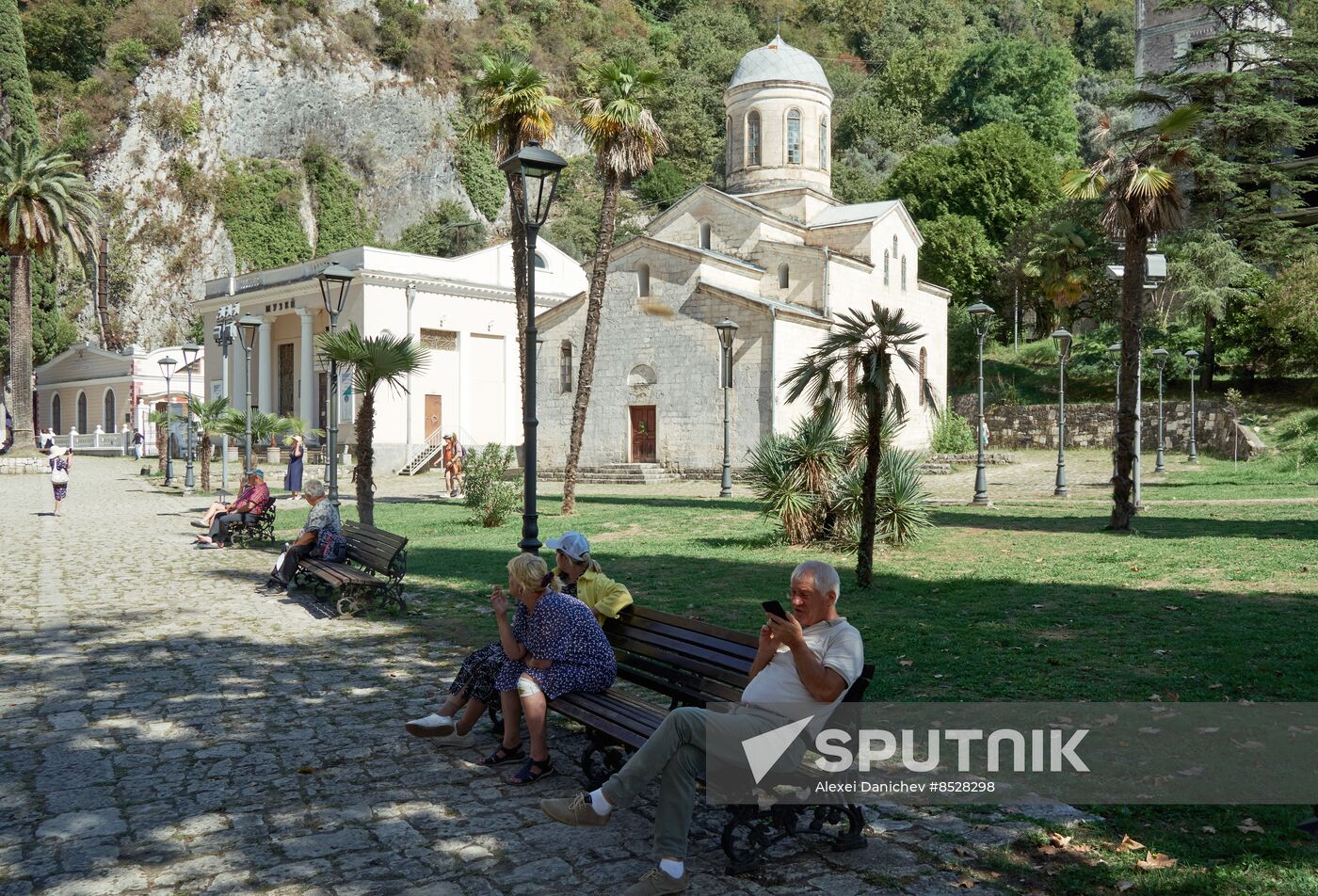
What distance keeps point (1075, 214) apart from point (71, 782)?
4410cm

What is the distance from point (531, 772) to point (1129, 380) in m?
13.9

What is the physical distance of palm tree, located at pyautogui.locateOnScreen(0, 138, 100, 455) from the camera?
37.2 metres

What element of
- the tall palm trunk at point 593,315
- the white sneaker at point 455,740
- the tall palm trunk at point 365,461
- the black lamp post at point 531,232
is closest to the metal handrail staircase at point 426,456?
the tall palm trunk at point 593,315

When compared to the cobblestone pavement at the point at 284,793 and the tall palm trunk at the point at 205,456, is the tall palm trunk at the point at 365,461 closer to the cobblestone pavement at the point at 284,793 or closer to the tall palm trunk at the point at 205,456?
the cobblestone pavement at the point at 284,793

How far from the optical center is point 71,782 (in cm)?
498

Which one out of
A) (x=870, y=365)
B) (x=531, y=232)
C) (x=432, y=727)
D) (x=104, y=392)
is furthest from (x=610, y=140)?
(x=104, y=392)

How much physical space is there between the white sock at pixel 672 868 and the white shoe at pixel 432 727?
91.6 inches

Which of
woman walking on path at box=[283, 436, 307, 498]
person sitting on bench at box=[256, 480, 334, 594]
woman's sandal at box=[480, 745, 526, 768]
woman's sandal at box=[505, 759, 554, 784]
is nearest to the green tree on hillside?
woman walking on path at box=[283, 436, 307, 498]

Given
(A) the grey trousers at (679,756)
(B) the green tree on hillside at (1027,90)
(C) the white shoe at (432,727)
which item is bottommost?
(C) the white shoe at (432,727)

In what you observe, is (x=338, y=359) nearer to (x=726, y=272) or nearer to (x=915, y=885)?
(x=915, y=885)

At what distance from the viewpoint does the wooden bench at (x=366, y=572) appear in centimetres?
988

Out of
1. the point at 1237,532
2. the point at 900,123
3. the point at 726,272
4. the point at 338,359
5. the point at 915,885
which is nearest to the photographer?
the point at 915,885

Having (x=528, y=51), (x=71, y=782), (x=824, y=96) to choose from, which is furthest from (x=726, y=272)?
(x=528, y=51)

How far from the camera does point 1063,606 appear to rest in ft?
30.9
